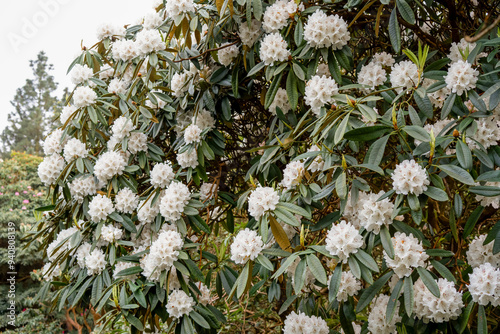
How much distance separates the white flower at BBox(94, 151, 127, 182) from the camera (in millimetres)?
1521

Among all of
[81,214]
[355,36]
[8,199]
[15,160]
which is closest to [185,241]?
[81,214]

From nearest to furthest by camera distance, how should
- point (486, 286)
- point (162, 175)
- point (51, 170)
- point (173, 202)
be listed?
point (486, 286)
point (173, 202)
point (162, 175)
point (51, 170)

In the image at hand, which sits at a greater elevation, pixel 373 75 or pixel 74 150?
pixel 74 150

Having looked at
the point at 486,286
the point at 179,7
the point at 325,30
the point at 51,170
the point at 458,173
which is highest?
the point at 179,7

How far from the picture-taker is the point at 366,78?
1.24 meters

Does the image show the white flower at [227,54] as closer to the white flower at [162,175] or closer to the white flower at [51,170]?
the white flower at [162,175]

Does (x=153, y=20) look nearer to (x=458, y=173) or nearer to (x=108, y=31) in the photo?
(x=108, y=31)

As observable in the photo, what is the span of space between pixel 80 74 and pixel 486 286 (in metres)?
1.85

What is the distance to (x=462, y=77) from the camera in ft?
3.36

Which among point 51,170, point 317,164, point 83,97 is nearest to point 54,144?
point 51,170

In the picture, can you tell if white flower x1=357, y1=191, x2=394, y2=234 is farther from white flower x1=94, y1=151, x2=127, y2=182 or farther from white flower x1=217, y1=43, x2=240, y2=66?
white flower x1=94, y1=151, x2=127, y2=182

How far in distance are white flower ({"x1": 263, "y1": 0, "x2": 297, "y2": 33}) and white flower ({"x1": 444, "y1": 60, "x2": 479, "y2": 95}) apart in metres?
0.53

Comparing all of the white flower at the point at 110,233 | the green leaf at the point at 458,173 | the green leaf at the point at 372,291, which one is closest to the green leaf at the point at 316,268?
the green leaf at the point at 372,291

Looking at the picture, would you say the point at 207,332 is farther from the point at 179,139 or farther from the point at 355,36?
the point at 355,36
